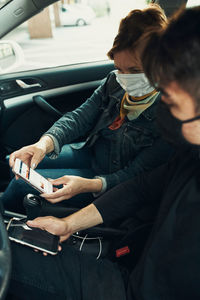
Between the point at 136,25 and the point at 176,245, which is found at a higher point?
the point at 136,25

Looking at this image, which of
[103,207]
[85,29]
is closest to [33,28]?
Result: [85,29]

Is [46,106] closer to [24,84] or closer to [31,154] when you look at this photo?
[24,84]

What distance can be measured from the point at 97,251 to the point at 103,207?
0.87 ft

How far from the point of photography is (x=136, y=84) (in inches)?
49.9

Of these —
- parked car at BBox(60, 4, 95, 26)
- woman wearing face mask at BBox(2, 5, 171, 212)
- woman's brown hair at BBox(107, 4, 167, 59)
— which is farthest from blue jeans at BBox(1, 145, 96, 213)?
parked car at BBox(60, 4, 95, 26)

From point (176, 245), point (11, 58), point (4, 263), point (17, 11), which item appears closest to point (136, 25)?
point (17, 11)

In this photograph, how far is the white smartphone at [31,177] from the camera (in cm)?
120

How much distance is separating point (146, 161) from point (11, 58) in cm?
153

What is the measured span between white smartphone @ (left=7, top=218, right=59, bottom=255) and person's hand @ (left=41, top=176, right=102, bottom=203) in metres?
0.20

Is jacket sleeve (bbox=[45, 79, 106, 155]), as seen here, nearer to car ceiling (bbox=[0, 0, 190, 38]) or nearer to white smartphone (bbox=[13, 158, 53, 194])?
white smartphone (bbox=[13, 158, 53, 194])

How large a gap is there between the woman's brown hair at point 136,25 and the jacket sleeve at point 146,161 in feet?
1.55

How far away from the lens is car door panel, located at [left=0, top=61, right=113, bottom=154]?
2168 mm

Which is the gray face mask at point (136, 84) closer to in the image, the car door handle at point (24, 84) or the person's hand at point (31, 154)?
the person's hand at point (31, 154)

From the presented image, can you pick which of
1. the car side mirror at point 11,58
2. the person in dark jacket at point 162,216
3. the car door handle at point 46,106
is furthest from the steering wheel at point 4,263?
the car side mirror at point 11,58
